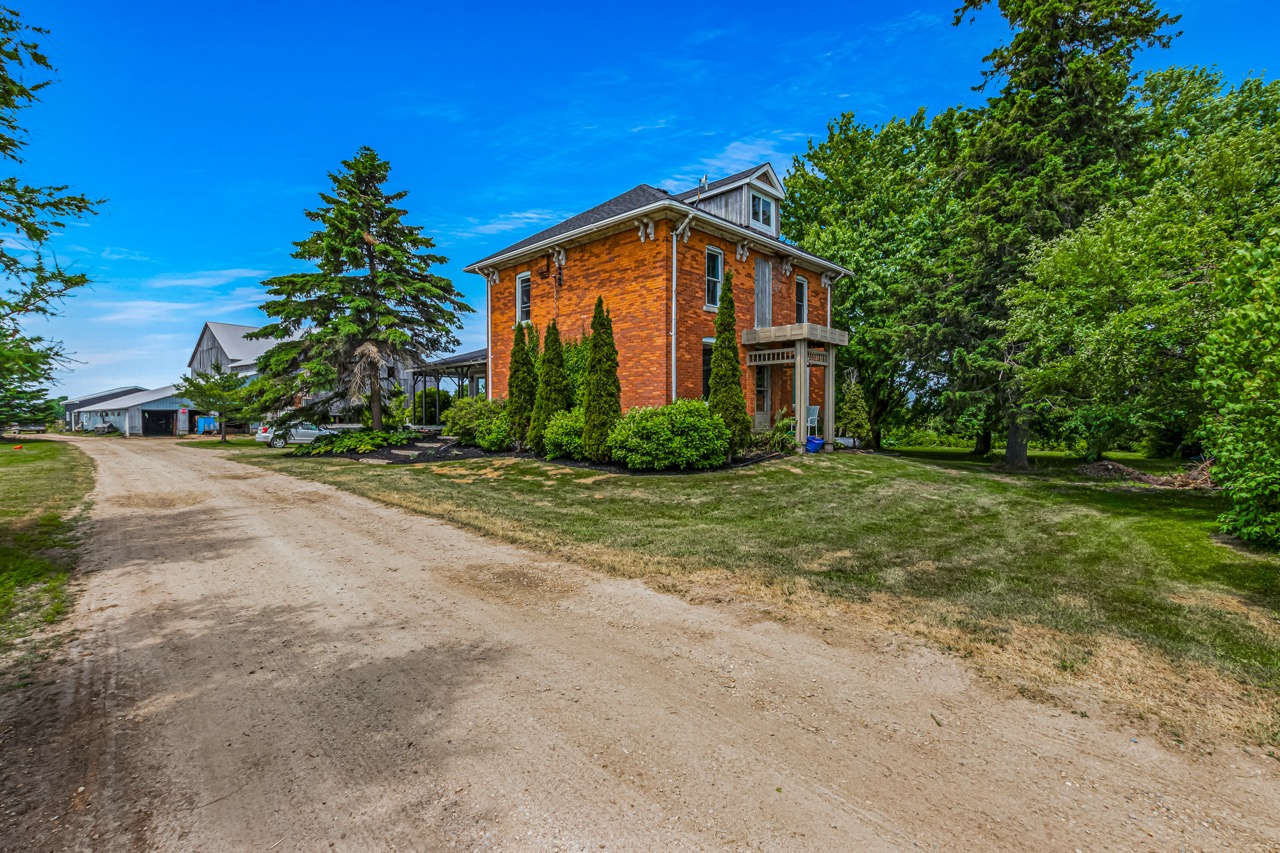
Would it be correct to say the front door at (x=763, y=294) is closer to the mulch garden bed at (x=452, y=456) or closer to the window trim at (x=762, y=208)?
the window trim at (x=762, y=208)

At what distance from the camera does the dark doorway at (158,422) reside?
138ft

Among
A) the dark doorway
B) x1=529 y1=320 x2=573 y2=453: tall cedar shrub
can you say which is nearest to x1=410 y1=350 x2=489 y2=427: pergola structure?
x1=529 y1=320 x2=573 y2=453: tall cedar shrub

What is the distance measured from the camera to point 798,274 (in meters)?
20.3

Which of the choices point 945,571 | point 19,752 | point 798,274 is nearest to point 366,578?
point 19,752

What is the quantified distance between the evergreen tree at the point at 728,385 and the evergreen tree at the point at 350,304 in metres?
11.9

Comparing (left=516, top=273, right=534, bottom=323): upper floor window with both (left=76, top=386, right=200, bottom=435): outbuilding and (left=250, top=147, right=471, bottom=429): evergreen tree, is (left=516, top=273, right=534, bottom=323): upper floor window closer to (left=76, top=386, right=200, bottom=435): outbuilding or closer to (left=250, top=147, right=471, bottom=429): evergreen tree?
(left=250, top=147, right=471, bottom=429): evergreen tree

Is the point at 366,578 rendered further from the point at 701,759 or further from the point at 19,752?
the point at 701,759

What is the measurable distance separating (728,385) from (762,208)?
29.6 ft

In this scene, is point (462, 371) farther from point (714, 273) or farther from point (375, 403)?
point (714, 273)

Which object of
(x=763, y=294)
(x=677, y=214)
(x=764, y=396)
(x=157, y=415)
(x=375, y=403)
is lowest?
(x=157, y=415)

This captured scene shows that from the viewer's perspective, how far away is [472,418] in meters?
18.8

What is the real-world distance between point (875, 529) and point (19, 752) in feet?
27.9

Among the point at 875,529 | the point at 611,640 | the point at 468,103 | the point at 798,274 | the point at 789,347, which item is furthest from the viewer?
the point at 798,274

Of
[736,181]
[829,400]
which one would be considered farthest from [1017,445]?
[736,181]
